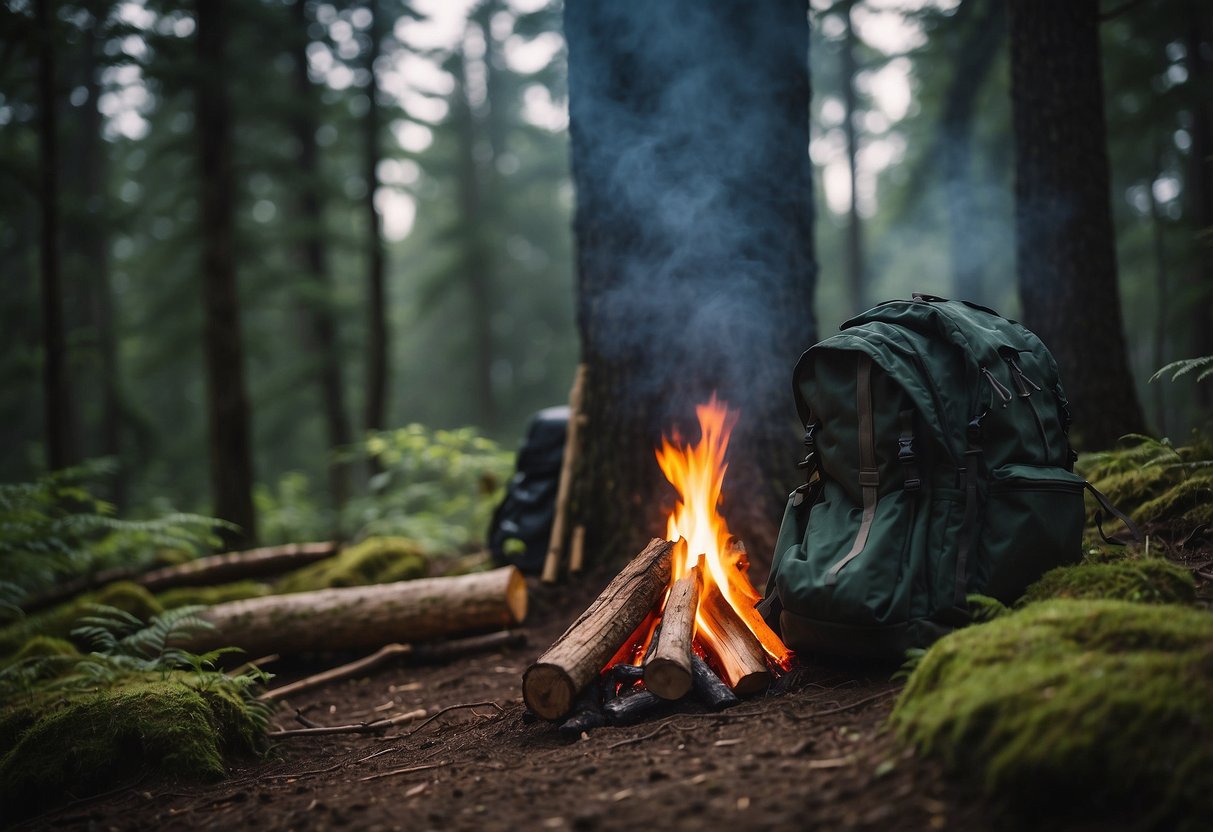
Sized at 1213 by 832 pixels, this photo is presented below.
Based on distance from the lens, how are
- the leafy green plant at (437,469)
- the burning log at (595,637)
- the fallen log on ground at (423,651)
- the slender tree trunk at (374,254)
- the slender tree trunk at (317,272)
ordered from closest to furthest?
the burning log at (595,637), the fallen log on ground at (423,651), the leafy green plant at (437,469), the slender tree trunk at (374,254), the slender tree trunk at (317,272)

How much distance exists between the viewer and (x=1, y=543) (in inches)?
218

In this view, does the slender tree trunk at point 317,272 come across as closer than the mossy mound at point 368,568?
No

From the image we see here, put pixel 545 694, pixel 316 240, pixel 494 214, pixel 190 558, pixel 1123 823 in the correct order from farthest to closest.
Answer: pixel 494 214, pixel 316 240, pixel 190 558, pixel 545 694, pixel 1123 823

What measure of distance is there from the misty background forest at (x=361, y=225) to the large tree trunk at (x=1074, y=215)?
20 cm

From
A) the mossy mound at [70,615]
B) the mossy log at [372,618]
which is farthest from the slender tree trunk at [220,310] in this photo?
the mossy log at [372,618]

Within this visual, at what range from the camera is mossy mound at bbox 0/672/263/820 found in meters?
3.34

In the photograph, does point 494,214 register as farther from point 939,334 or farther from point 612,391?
point 939,334

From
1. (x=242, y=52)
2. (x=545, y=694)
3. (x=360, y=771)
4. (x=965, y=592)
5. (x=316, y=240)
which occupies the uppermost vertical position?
(x=242, y=52)

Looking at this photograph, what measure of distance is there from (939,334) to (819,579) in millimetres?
1145

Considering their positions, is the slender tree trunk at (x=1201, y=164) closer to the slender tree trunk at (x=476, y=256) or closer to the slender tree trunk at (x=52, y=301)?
the slender tree trunk at (x=52, y=301)

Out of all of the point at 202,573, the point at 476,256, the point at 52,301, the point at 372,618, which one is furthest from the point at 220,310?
the point at 476,256

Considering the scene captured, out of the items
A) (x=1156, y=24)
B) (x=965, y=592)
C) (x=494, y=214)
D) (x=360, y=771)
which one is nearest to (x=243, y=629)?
(x=360, y=771)

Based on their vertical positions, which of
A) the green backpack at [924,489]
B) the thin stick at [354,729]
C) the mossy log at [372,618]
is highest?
the green backpack at [924,489]

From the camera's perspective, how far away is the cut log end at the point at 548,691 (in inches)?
123
